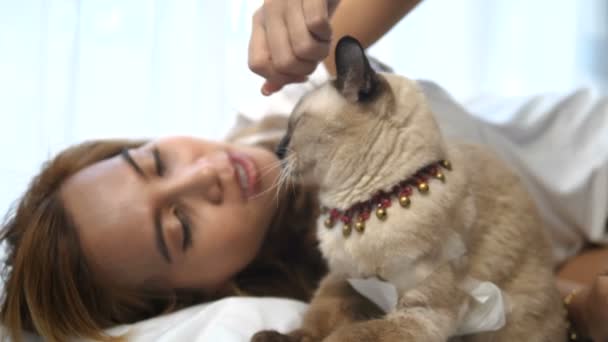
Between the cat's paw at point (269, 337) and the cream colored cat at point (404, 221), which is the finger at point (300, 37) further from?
the cat's paw at point (269, 337)

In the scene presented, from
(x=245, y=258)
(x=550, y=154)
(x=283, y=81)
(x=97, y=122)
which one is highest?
(x=283, y=81)

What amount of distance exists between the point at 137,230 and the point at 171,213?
7 centimetres

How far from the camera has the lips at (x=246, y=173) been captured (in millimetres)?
1042

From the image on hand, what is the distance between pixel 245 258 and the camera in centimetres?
107

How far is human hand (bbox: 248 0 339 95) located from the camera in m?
0.73

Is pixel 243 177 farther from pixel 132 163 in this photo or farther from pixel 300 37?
pixel 300 37

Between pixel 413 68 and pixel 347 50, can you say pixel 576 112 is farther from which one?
pixel 347 50

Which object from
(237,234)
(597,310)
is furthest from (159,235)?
(597,310)

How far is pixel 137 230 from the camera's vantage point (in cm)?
95

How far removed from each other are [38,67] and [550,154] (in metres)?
1.18

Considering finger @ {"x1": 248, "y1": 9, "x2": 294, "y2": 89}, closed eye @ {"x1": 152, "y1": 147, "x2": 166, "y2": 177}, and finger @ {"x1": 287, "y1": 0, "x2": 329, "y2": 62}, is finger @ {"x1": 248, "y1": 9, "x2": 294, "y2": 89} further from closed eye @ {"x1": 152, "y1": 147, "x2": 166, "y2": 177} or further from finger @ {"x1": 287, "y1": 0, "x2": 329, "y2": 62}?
closed eye @ {"x1": 152, "y1": 147, "x2": 166, "y2": 177}

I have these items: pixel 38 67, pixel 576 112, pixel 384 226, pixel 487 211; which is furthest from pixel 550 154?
pixel 38 67

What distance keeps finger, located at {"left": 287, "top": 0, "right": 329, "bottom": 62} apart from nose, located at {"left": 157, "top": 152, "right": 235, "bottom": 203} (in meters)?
0.35

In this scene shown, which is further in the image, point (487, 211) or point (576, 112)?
point (576, 112)
